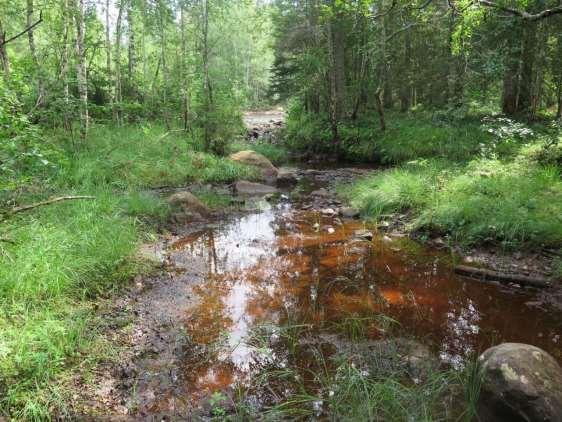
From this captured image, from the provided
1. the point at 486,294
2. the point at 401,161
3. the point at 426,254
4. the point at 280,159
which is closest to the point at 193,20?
the point at 280,159

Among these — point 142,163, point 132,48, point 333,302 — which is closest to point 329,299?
point 333,302

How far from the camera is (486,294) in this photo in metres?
5.29

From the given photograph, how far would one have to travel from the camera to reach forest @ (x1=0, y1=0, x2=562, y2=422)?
3.24 m

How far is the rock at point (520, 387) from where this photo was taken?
2.78 metres

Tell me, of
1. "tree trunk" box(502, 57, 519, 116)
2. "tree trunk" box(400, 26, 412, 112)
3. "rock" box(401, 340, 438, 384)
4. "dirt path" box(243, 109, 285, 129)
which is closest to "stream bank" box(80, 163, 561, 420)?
→ "rock" box(401, 340, 438, 384)

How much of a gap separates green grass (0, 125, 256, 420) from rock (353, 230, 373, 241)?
3699mm

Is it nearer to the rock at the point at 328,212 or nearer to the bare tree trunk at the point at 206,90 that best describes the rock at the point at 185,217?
the rock at the point at 328,212

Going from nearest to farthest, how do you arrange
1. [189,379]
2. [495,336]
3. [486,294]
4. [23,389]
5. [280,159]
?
[23,389]
[189,379]
[495,336]
[486,294]
[280,159]

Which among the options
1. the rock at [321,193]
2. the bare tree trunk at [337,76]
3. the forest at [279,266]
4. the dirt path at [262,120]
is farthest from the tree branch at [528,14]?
the dirt path at [262,120]

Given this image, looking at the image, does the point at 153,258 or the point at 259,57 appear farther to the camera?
the point at 259,57

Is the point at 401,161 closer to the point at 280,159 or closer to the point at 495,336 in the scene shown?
the point at 280,159

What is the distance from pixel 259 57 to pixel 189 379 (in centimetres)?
4917

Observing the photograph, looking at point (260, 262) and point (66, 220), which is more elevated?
point (66, 220)

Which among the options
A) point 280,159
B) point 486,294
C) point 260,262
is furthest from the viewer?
point 280,159
